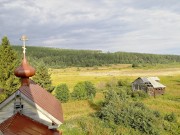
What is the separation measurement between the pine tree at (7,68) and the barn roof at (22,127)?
1385 centimetres

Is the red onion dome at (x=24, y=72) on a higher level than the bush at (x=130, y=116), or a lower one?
higher

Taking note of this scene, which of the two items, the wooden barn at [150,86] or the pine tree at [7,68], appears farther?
the wooden barn at [150,86]

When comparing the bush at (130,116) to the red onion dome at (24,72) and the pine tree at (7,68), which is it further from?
the red onion dome at (24,72)

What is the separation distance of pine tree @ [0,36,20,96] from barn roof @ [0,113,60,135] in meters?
13.8

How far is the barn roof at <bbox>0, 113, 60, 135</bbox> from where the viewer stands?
13.7 m

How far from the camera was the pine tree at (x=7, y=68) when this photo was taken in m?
28.4

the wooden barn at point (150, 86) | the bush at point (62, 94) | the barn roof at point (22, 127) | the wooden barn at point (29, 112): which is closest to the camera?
the barn roof at point (22, 127)

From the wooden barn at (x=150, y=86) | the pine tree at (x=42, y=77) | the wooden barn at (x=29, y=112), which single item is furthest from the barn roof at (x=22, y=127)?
the wooden barn at (x=150, y=86)

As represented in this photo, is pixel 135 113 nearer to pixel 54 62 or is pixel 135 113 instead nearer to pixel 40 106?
pixel 40 106

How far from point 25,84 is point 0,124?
271cm

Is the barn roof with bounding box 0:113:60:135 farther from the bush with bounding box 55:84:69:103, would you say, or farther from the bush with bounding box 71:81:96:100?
the bush with bounding box 71:81:96:100

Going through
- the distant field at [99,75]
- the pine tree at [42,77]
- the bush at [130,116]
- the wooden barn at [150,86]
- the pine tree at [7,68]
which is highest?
the pine tree at [7,68]

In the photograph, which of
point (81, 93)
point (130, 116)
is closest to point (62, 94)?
point (81, 93)

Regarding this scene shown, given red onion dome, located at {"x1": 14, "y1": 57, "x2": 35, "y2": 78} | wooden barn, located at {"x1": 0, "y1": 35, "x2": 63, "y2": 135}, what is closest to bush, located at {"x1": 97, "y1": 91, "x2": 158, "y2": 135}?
wooden barn, located at {"x1": 0, "y1": 35, "x2": 63, "y2": 135}
